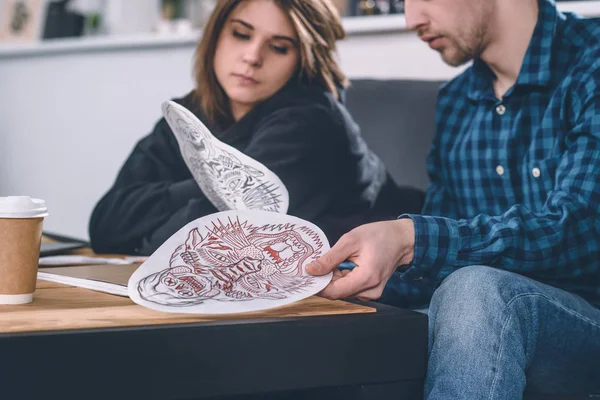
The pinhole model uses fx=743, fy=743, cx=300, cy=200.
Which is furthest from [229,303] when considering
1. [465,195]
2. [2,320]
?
[465,195]

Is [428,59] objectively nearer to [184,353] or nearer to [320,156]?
[320,156]

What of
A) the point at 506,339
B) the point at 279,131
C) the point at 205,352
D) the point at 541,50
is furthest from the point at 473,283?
the point at 279,131

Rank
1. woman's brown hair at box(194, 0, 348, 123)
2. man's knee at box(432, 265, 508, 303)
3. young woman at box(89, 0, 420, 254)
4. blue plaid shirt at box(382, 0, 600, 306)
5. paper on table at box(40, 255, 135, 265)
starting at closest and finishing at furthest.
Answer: man's knee at box(432, 265, 508, 303) < blue plaid shirt at box(382, 0, 600, 306) < paper on table at box(40, 255, 135, 265) < young woman at box(89, 0, 420, 254) < woman's brown hair at box(194, 0, 348, 123)

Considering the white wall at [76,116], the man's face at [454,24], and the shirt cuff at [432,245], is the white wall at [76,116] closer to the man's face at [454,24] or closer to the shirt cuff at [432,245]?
the man's face at [454,24]

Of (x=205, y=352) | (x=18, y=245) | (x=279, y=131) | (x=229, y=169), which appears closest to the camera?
(x=205, y=352)

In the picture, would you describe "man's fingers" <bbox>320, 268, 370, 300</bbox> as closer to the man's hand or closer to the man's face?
the man's hand

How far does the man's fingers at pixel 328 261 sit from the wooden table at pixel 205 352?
40 millimetres

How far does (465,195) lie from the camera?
1.46 metres

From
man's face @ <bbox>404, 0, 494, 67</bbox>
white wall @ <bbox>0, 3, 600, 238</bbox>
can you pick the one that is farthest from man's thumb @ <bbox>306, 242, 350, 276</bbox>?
white wall @ <bbox>0, 3, 600, 238</bbox>

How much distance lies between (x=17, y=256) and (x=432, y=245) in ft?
1.63

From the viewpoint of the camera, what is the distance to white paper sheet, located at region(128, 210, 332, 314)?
0.77 meters

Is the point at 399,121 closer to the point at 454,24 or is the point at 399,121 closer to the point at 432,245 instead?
the point at 454,24

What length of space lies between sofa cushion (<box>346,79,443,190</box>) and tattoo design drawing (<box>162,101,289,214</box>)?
0.61 metres

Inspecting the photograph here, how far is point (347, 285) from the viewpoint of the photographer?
32.7 inches
